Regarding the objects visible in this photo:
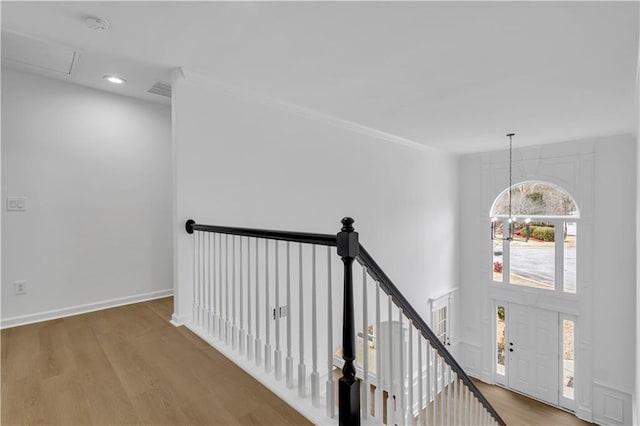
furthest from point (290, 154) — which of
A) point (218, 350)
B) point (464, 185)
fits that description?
point (464, 185)

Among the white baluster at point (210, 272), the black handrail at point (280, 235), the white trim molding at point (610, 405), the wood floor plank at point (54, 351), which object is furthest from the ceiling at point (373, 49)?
the white trim molding at point (610, 405)

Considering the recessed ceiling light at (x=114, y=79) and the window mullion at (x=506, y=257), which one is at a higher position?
the recessed ceiling light at (x=114, y=79)

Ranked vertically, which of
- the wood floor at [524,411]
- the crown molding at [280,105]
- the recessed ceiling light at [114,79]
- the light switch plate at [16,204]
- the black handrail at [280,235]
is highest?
the recessed ceiling light at [114,79]

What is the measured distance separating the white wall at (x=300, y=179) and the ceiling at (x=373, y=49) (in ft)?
0.99

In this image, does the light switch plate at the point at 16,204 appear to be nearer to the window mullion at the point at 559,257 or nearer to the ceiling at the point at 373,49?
the ceiling at the point at 373,49

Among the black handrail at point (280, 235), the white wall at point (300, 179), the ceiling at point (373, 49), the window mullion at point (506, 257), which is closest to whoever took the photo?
the black handrail at point (280, 235)

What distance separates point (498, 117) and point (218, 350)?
420 cm

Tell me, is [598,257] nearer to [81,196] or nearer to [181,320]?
[181,320]

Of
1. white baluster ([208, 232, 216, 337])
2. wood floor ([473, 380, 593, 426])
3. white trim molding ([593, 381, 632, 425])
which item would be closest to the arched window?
white trim molding ([593, 381, 632, 425])

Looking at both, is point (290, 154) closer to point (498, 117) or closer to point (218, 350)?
point (218, 350)

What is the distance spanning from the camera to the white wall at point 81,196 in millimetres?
2791

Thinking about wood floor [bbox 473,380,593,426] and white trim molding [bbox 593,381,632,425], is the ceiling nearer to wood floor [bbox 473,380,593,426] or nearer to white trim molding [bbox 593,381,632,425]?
white trim molding [bbox 593,381,632,425]

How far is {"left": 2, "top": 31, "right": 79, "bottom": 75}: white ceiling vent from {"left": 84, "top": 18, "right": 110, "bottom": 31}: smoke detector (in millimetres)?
491

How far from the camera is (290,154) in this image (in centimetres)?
362
